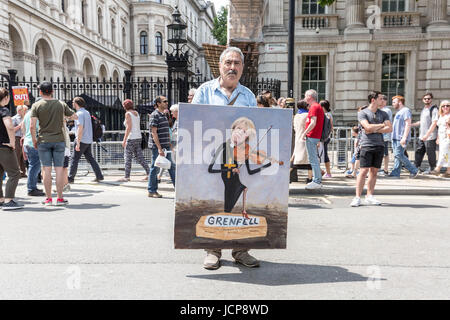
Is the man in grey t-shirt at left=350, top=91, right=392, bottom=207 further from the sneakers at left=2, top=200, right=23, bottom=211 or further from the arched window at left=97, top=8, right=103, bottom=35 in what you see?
the arched window at left=97, top=8, right=103, bottom=35

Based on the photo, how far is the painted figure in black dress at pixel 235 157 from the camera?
3.49m

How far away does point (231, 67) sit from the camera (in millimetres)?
3689

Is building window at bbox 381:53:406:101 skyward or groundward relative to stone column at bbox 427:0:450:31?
groundward

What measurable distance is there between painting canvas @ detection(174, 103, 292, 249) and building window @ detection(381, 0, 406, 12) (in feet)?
55.2

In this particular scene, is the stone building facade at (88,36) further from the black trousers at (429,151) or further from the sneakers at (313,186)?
the black trousers at (429,151)

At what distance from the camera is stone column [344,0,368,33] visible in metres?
17.4

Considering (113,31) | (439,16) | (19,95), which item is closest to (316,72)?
(439,16)

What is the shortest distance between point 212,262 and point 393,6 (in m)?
17.6

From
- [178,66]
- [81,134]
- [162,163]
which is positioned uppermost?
[178,66]

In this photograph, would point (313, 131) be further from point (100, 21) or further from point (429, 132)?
point (100, 21)

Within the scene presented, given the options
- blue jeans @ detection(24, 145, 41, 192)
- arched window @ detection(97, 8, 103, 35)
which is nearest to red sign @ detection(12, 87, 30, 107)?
blue jeans @ detection(24, 145, 41, 192)
